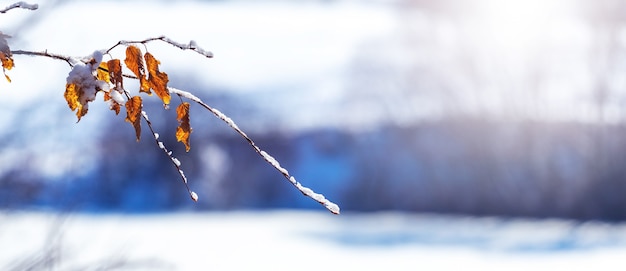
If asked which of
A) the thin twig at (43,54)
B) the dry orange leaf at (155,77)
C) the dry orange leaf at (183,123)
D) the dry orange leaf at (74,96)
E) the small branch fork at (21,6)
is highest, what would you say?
the small branch fork at (21,6)

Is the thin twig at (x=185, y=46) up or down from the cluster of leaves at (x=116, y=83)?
up

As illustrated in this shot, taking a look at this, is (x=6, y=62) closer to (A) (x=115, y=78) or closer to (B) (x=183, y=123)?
(A) (x=115, y=78)

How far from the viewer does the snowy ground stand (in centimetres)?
801

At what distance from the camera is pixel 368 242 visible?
983cm

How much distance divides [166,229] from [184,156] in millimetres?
2542

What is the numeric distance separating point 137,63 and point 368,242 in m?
8.74

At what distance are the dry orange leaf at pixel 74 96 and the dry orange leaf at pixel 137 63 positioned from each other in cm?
9

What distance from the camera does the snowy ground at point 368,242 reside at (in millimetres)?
8013

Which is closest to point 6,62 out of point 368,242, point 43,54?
point 43,54

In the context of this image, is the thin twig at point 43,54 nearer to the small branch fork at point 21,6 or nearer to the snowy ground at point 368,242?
the small branch fork at point 21,6

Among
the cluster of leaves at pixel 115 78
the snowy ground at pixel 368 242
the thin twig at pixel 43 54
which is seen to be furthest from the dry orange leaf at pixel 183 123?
the snowy ground at pixel 368 242

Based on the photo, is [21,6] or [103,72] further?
[103,72]

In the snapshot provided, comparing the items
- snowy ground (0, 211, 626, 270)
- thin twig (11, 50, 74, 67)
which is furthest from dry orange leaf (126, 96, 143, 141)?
snowy ground (0, 211, 626, 270)

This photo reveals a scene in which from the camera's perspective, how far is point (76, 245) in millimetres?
2904
